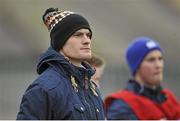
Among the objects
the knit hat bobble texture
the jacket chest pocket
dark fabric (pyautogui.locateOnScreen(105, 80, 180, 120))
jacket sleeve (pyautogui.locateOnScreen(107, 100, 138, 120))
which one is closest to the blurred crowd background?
dark fabric (pyautogui.locateOnScreen(105, 80, 180, 120))

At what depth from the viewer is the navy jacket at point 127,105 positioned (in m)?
5.92

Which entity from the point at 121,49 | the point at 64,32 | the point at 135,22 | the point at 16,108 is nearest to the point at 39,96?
the point at 64,32

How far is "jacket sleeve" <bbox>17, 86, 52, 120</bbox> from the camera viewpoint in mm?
4543

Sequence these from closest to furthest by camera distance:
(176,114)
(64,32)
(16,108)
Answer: (64,32), (176,114), (16,108)

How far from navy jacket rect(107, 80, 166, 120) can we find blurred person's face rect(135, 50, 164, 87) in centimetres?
7

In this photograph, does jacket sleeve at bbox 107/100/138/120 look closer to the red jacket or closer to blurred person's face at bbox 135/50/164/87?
the red jacket

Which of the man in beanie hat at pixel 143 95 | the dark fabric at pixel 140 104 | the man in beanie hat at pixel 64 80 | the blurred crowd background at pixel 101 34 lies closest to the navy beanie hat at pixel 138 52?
the man in beanie hat at pixel 143 95

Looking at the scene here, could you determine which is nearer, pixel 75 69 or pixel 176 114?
pixel 75 69

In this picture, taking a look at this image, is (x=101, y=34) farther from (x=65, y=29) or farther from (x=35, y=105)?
(x=35, y=105)

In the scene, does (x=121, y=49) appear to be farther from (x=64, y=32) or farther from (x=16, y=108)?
(x=64, y=32)

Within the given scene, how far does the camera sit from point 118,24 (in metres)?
16.0

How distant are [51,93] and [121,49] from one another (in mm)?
10139

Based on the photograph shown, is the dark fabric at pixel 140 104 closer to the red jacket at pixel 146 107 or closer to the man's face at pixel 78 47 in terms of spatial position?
the red jacket at pixel 146 107

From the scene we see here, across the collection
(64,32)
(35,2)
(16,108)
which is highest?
(64,32)
